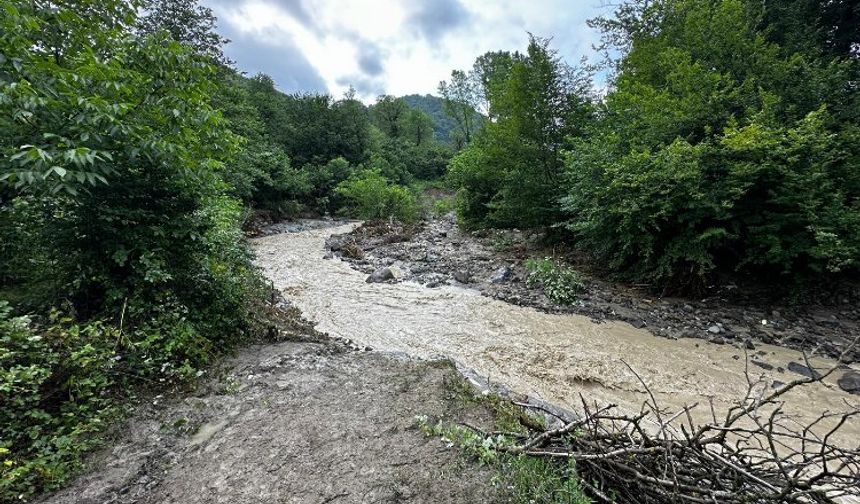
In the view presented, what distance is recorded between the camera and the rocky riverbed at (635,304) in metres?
5.65

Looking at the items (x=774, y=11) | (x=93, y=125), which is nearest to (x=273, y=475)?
(x=93, y=125)

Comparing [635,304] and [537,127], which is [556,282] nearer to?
[635,304]

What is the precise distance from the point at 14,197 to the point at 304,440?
3915 mm

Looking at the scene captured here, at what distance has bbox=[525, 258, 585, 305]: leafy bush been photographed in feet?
24.2

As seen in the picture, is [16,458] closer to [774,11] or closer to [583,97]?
[583,97]

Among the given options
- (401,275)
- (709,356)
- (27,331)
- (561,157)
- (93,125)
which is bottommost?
(709,356)

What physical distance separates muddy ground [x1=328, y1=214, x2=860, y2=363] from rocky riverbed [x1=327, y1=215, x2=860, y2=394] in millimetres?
13

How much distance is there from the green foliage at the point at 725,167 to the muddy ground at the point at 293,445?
5749 mm

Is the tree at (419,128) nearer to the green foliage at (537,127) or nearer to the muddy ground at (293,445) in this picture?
the green foliage at (537,127)

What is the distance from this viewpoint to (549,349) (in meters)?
5.55

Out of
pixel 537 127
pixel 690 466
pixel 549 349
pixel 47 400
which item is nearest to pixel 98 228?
pixel 47 400

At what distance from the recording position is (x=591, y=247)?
31.2 feet

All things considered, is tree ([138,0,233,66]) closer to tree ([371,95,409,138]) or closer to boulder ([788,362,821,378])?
boulder ([788,362,821,378])

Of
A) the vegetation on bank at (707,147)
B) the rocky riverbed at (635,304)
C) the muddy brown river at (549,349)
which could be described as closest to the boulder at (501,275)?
the rocky riverbed at (635,304)
